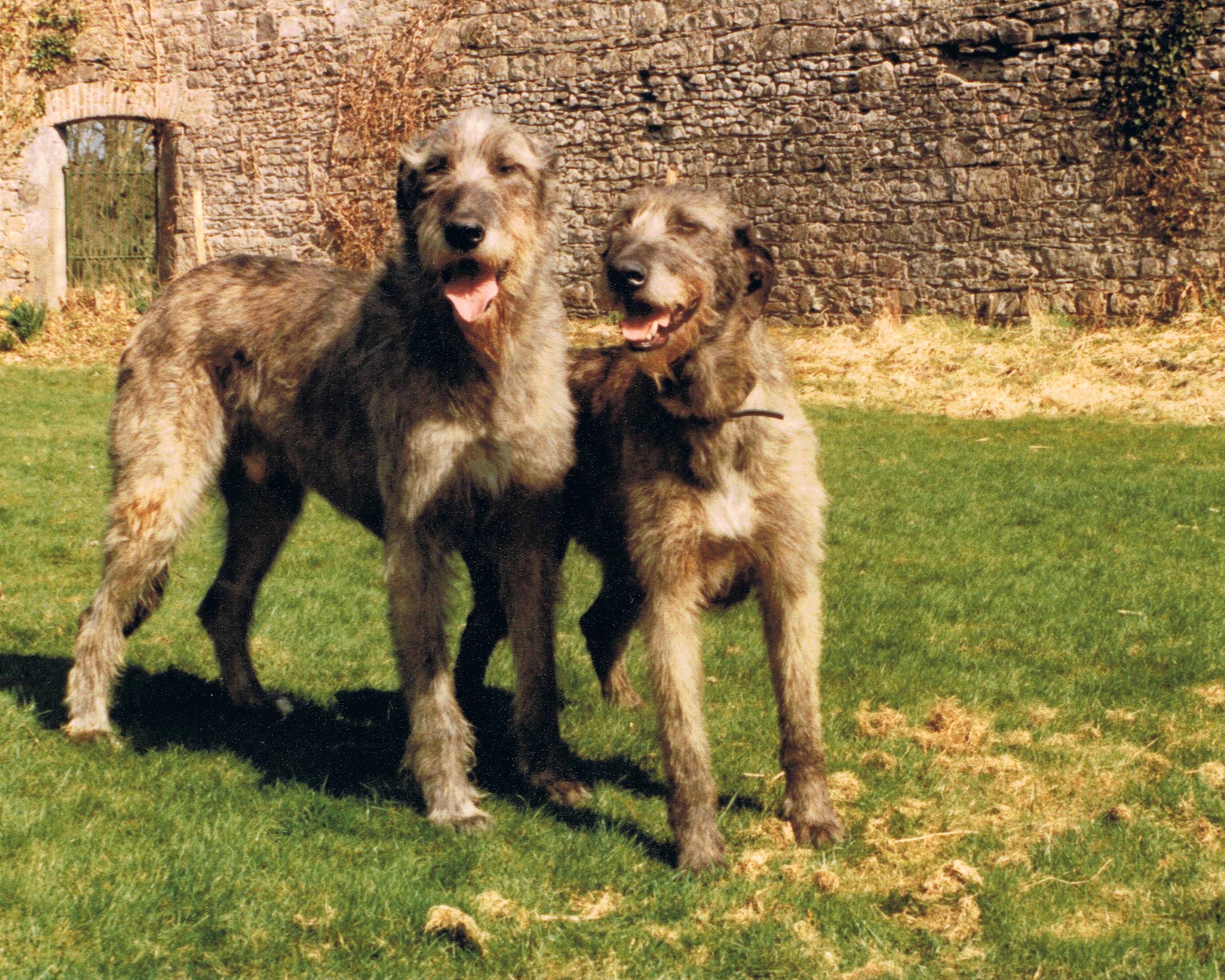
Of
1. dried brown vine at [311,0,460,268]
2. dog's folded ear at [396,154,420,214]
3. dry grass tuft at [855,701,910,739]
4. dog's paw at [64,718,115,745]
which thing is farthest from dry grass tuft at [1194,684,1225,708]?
dried brown vine at [311,0,460,268]

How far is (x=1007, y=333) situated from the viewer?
14469 millimetres

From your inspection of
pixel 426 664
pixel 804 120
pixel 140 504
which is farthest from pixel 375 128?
pixel 426 664

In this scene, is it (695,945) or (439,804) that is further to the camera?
(439,804)

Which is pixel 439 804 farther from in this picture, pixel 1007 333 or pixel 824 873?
pixel 1007 333

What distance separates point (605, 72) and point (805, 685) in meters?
14.7

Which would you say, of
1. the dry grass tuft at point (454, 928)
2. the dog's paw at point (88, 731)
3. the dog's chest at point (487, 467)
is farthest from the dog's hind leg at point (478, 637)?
the dry grass tuft at point (454, 928)

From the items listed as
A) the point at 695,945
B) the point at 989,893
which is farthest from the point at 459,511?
the point at 989,893

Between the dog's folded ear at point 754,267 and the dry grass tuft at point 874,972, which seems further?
the dog's folded ear at point 754,267

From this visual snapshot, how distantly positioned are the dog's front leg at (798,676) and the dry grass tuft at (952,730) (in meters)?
0.79

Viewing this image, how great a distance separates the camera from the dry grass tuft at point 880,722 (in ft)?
15.1

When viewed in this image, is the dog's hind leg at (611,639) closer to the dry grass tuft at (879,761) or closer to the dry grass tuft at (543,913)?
the dry grass tuft at (879,761)

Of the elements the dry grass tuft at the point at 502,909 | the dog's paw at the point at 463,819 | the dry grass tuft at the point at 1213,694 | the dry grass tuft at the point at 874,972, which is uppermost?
the dry grass tuft at the point at 874,972

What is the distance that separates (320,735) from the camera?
4668mm

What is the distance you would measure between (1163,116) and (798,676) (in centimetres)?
1247
